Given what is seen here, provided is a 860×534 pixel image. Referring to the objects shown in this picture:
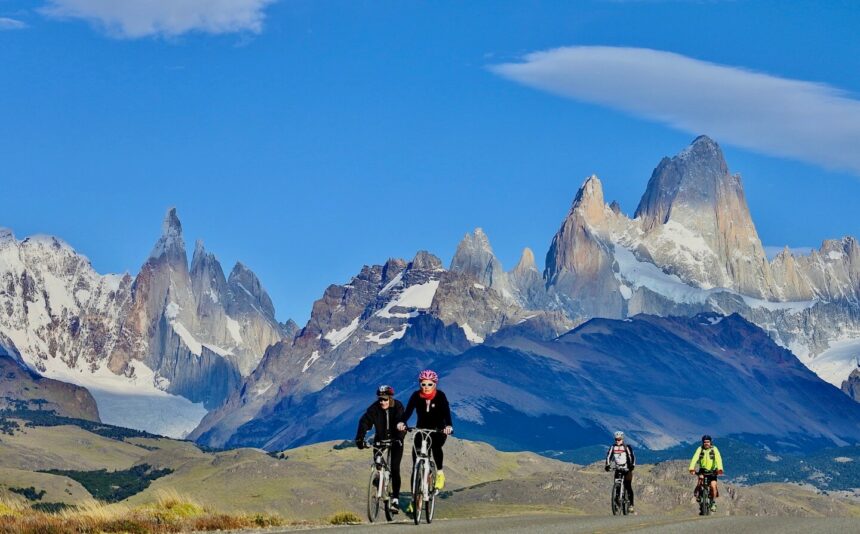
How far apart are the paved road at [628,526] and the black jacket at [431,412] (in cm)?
287

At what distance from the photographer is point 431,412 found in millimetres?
43875

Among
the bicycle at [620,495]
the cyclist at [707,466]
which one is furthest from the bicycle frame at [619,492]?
the cyclist at [707,466]

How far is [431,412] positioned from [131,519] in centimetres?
870

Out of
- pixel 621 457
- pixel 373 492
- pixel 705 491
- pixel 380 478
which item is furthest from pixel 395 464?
pixel 705 491

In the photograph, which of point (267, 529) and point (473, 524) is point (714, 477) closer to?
point (473, 524)

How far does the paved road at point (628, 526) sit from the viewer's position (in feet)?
142

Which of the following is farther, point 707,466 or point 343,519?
point 707,466

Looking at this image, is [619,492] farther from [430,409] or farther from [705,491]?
[430,409]

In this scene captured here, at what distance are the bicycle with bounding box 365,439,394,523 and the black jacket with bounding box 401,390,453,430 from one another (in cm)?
101

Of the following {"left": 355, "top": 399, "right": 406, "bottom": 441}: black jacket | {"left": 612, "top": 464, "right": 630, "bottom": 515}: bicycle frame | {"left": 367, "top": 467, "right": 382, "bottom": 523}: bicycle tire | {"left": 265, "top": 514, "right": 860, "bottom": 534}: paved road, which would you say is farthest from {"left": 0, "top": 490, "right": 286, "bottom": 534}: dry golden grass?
{"left": 612, "top": 464, "right": 630, "bottom": 515}: bicycle frame

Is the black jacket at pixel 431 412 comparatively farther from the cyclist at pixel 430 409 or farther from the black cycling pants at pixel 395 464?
the black cycling pants at pixel 395 464

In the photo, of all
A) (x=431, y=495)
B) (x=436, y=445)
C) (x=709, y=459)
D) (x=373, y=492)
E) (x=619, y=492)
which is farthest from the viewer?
(x=619, y=492)

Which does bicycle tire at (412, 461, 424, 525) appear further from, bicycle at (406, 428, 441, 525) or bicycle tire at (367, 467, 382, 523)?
bicycle tire at (367, 467, 382, 523)

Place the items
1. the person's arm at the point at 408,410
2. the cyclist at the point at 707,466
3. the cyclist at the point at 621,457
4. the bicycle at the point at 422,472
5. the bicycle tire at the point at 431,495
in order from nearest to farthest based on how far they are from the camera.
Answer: the person's arm at the point at 408,410, the bicycle at the point at 422,472, the bicycle tire at the point at 431,495, the cyclist at the point at 707,466, the cyclist at the point at 621,457
